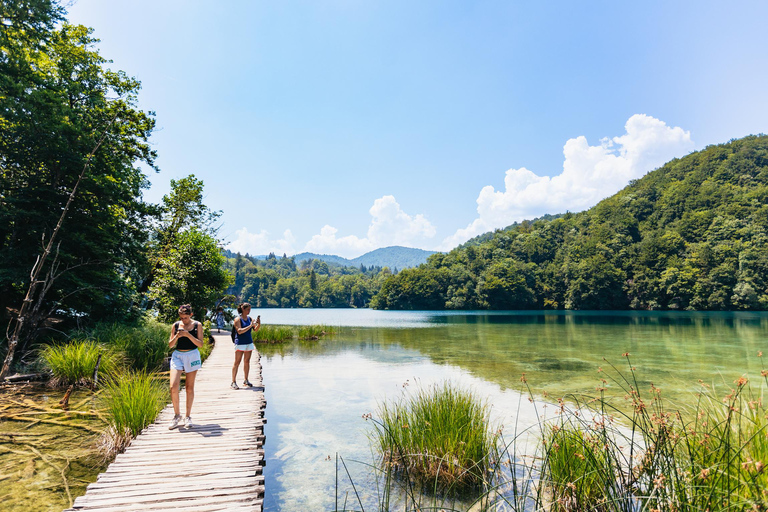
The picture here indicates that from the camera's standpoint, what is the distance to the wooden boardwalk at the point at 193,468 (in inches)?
144

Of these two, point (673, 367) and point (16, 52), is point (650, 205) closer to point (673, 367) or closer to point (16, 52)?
point (673, 367)

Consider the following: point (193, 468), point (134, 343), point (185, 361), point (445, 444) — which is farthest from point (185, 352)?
point (134, 343)

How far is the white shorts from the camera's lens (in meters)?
5.69

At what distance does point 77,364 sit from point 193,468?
678cm

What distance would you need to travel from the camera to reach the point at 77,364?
29.5 ft

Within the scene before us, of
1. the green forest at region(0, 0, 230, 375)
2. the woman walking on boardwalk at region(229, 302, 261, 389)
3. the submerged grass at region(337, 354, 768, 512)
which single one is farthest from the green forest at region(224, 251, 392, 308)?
the submerged grass at region(337, 354, 768, 512)

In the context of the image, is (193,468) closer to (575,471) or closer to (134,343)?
(575,471)

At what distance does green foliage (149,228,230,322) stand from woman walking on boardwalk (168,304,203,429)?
50.4 feet

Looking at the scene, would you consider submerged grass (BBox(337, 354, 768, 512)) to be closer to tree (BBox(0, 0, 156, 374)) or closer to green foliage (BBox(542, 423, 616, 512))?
green foliage (BBox(542, 423, 616, 512))

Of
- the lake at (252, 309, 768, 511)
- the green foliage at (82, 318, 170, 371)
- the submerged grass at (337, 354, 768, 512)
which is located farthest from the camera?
the green foliage at (82, 318, 170, 371)

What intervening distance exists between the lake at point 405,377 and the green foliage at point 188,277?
456cm

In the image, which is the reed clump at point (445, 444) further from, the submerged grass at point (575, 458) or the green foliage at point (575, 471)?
the green foliage at point (575, 471)

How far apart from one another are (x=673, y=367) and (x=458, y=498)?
14403 millimetres

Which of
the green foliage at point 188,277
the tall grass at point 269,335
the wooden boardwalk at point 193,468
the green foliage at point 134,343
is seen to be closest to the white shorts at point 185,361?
the wooden boardwalk at point 193,468
